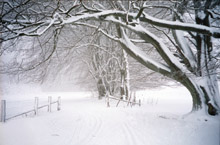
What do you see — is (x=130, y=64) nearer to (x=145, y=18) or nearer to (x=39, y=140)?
(x=145, y=18)

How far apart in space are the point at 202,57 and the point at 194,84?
37.1 inches

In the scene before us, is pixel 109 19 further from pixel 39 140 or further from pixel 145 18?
pixel 39 140

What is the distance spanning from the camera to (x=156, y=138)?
3.50 meters

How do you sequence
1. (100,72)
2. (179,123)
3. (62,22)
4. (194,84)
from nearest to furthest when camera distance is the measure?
(62,22) → (179,123) → (194,84) → (100,72)

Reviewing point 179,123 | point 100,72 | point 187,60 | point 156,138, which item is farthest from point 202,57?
point 100,72

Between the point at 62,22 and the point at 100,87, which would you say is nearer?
the point at 62,22

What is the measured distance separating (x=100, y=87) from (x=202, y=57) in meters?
10.5

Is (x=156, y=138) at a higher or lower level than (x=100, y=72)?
lower

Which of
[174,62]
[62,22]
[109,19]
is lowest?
[174,62]

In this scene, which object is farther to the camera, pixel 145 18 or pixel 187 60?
pixel 187 60

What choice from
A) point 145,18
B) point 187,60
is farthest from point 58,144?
point 187,60

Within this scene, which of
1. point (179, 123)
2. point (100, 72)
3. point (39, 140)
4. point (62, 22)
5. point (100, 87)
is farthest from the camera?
point (100, 87)

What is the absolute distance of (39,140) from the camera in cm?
338

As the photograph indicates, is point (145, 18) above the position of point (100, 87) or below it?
above
